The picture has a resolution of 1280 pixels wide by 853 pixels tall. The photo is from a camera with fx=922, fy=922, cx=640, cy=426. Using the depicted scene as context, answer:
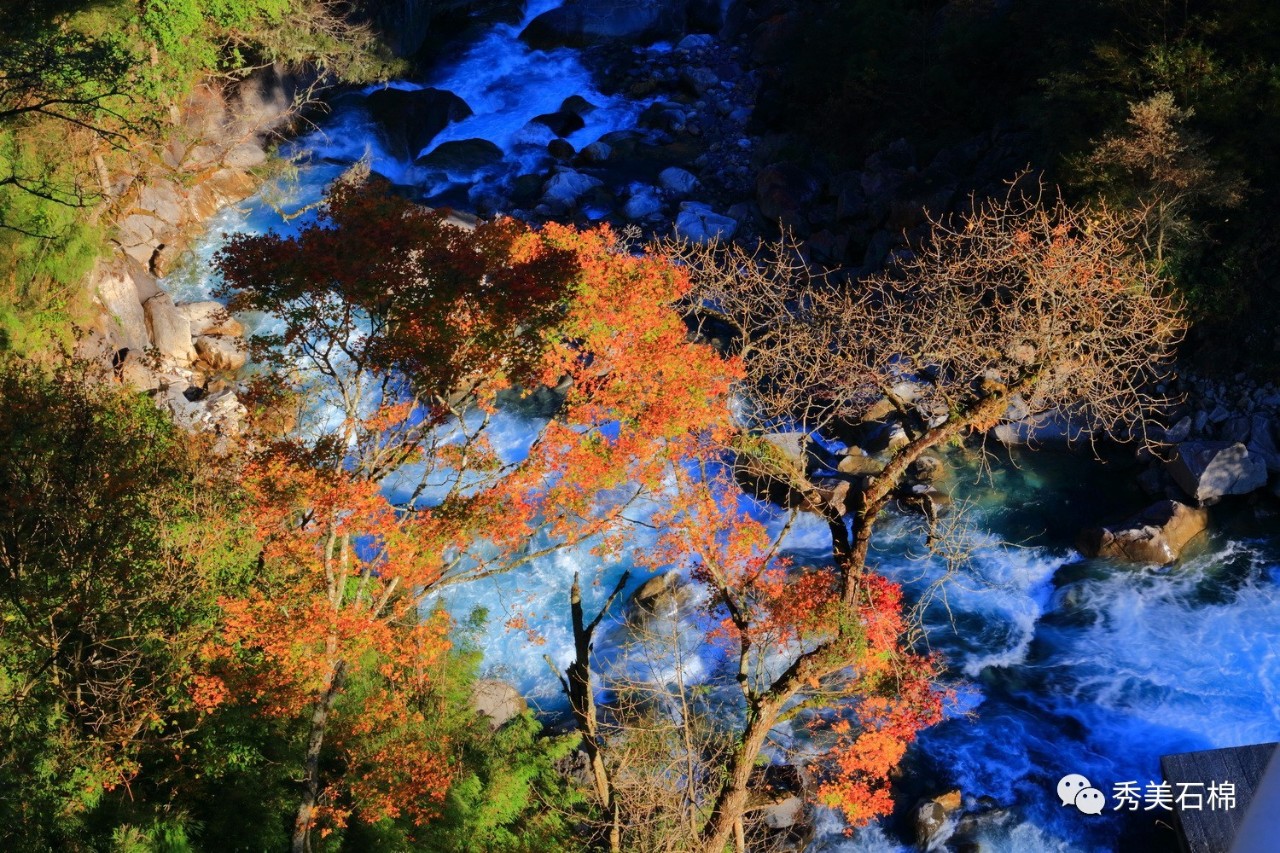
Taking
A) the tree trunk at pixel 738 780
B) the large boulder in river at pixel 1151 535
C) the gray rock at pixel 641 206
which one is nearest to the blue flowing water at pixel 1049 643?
the large boulder in river at pixel 1151 535

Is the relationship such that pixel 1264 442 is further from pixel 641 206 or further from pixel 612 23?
pixel 612 23

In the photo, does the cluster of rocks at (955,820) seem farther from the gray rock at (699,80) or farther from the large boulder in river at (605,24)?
the large boulder in river at (605,24)

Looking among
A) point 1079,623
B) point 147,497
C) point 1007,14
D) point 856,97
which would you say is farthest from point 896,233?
point 147,497

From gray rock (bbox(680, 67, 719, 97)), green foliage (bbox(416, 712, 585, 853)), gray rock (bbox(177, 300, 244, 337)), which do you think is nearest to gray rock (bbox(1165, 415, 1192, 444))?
green foliage (bbox(416, 712, 585, 853))

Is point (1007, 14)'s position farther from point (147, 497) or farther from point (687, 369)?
point (147, 497)

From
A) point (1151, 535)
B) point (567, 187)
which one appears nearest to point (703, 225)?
point (567, 187)

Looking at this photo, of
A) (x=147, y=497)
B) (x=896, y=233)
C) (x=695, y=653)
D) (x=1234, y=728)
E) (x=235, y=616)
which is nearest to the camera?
(x=235, y=616)
